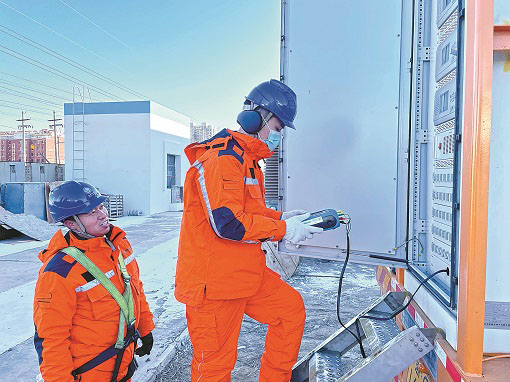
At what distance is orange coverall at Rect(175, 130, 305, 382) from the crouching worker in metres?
0.36

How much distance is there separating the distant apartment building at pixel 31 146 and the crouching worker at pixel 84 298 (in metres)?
54.8

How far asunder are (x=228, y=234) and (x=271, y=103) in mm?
867

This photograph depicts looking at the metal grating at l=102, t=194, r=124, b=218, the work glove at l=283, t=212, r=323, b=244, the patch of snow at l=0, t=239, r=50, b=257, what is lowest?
the patch of snow at l=0, t=239, r=50, b=257

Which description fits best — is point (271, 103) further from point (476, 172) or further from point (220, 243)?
point (476, 172)

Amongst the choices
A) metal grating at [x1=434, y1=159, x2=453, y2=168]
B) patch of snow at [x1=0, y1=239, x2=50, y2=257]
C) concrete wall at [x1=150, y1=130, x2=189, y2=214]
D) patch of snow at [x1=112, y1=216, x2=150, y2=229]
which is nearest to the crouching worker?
metal grating at [x1=434, y1=159, x2=453, y2=168]

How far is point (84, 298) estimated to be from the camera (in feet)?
6.70

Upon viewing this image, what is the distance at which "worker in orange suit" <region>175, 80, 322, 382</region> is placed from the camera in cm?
220

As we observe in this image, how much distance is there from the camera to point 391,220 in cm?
260

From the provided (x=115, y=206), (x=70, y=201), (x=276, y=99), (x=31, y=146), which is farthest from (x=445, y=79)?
(x=31, y=146)

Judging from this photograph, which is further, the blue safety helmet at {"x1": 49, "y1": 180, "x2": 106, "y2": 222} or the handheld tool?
the handheld tool

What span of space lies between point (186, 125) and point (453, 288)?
22319mm

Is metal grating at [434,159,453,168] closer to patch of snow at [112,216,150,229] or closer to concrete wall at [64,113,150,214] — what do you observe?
patch of snow at [112,216,150,229]

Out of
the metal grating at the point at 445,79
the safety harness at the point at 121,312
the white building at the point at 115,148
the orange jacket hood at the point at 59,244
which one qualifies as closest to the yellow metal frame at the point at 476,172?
the metal grating at the point at 445,79

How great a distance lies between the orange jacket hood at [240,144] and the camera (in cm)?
233
